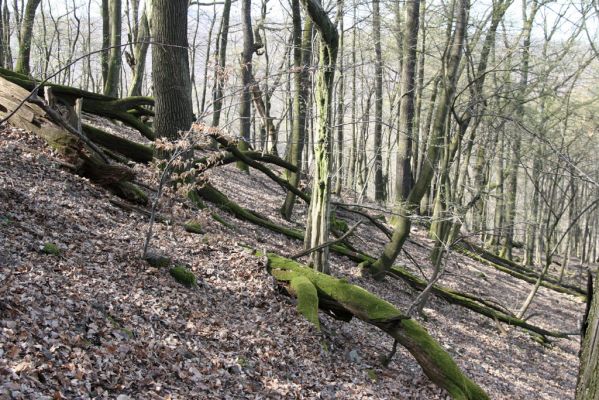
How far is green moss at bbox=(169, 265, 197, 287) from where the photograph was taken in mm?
6461

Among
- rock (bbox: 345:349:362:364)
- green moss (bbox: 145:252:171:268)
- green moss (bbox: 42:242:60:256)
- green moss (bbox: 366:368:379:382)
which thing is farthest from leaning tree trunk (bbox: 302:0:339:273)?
green moss (bbox: 42:242:60:256)

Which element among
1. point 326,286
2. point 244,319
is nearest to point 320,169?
point 326,286

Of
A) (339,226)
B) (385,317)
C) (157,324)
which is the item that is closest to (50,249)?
(157,324)

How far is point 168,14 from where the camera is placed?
8.37 m

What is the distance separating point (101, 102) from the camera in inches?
412

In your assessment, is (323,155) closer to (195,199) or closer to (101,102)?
(195,199)

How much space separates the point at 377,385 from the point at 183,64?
596 cm

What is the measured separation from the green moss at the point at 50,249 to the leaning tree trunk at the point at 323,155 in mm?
3847

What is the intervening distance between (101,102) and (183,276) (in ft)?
18.3

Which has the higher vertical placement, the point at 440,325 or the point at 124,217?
the point at 124,217

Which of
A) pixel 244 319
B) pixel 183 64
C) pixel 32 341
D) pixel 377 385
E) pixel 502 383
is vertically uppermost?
pixel 183 64

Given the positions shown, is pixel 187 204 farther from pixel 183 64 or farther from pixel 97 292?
pixel 97 292

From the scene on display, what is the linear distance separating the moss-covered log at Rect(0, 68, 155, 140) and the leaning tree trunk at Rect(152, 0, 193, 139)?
49.0 inches

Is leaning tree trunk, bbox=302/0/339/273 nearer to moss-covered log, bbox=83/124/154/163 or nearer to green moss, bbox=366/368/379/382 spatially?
green moss, bbox=366/368/379/382
